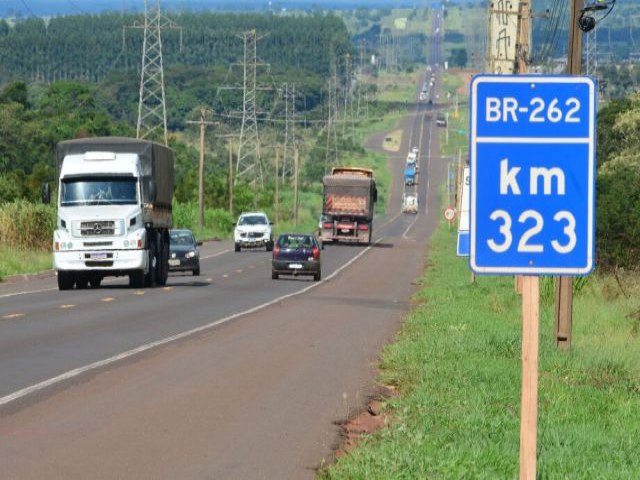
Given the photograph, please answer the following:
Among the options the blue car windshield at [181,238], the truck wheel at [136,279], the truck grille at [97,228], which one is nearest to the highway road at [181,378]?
the truck wheel at [136,279]

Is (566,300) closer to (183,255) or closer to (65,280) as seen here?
(65,280)

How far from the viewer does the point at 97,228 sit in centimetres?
3838

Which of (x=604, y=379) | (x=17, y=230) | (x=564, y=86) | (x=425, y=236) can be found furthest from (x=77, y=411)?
(x=425, y=236)

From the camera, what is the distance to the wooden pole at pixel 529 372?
8.89 metres

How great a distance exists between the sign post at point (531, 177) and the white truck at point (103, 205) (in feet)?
97.6

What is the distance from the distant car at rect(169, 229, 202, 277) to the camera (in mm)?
49812

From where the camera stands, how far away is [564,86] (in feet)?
29.1

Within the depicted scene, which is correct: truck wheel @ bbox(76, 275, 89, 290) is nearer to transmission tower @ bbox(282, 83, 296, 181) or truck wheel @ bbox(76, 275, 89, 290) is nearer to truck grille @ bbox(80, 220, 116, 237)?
truck grille @ bbox(80, 220, 116, 237)

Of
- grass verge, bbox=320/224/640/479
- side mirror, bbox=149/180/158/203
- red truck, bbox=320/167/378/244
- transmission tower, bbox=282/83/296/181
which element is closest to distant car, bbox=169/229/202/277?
side mirror, bbox=149/180/158/203

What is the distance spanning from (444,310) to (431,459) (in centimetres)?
1902

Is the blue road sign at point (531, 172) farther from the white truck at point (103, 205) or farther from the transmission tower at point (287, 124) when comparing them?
the transmission tower at point (287, 124)

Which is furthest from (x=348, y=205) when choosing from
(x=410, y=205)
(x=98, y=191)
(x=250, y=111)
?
(x=410, y=205)

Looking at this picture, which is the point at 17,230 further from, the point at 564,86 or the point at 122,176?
the point at 564,86

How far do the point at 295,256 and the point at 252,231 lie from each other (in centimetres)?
2640
